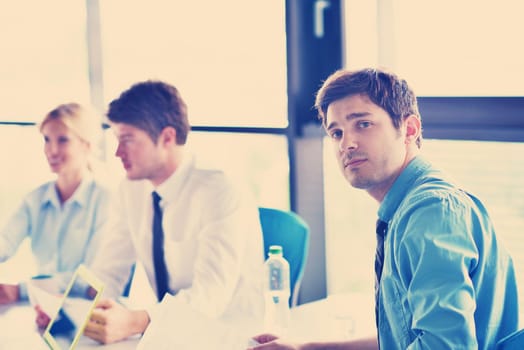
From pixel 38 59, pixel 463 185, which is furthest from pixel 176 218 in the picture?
pixel 38 59

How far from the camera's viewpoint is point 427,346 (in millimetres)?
1280

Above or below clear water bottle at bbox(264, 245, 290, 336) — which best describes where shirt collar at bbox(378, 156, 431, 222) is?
above

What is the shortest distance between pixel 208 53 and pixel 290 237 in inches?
55.2

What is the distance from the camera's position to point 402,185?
1600mm

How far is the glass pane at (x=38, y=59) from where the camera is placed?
4.27 meters

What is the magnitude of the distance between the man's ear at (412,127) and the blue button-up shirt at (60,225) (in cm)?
165

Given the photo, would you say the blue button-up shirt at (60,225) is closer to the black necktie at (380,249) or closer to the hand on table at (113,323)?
the hand on table at (113,323)

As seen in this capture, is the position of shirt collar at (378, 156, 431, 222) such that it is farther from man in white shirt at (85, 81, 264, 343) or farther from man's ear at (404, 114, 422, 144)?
man in white shirt at (85, 81, 264, 343)

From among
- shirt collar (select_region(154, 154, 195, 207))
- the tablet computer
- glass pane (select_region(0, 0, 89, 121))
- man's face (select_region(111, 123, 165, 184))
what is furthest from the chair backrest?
glass pane (select_region(0, 0, 89, 121))

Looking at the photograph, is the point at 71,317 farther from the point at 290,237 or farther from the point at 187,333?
the point at 290,237

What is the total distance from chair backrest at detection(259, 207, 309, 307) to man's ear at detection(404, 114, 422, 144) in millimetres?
800

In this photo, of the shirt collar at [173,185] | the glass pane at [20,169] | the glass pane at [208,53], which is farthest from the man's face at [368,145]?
the glass pane at [20,169]

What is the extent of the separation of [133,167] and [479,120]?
3.81 ft

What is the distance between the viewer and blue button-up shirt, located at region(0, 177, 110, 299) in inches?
119
